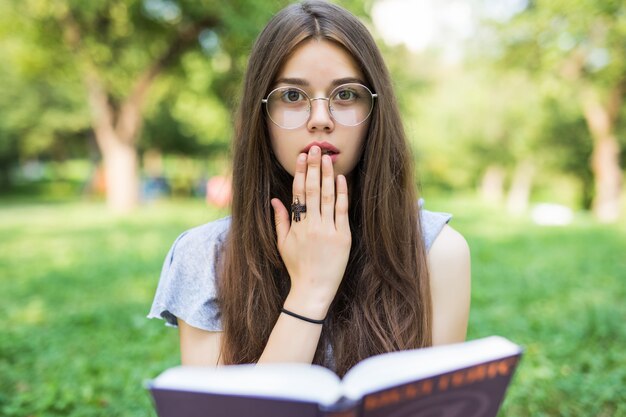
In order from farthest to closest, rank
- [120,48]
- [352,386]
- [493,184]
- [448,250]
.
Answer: [493,184] → [120,48] → [448,250] → [352,386]

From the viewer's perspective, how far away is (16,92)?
2484cm

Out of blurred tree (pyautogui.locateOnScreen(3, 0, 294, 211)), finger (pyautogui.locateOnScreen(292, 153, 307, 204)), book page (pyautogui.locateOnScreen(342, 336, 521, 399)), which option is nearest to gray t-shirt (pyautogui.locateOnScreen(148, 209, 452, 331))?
finger (pyautogui.locateOnScreen(292, 153, 307, 204))

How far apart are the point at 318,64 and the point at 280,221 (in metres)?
0.44

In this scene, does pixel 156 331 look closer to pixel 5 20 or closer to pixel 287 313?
pixel 287 313

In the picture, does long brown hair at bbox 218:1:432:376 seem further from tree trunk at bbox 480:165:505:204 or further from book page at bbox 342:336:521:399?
tree trunk at bbox 480:165:505:204

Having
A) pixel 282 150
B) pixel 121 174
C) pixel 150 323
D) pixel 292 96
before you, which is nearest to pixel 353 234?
pixel 282 150

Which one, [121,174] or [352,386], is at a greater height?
[121,174]

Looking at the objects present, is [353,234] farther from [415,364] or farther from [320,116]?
[415,364]

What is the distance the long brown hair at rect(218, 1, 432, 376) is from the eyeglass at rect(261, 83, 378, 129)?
34 millimetres

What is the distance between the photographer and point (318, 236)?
135 cm

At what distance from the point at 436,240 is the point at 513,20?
1401cm

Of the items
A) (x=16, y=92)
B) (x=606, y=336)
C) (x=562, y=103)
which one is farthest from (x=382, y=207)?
(x=16, y=92)

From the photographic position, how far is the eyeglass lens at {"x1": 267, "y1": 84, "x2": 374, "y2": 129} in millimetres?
1400

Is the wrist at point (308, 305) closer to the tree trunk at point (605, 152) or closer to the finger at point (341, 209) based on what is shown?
the finger at point (341, 209)
